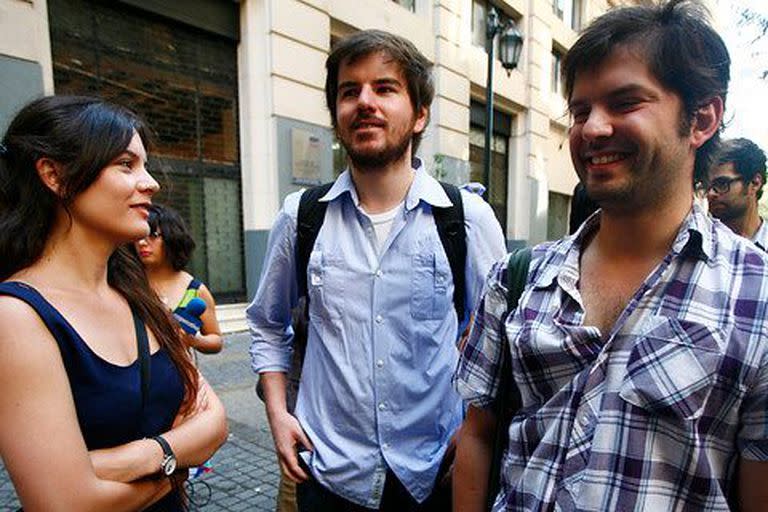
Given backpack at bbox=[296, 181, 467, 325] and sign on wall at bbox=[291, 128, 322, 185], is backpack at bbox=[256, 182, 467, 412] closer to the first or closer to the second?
backpack at bbox=[296, 181, 467, 325]

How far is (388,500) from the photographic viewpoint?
1.77 m

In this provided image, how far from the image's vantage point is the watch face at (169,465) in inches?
59.8

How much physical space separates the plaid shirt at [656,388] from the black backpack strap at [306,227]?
91 cm

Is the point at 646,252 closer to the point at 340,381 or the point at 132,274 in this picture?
the point at 340,381

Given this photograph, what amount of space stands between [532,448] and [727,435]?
434 mm

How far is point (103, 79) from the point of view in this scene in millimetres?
6332

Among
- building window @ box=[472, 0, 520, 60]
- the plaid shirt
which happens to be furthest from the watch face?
building window @ box=[472, 0, 520, 60]

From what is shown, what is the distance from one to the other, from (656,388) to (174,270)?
10.3ft

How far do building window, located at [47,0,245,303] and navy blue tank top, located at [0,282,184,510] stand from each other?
5.00 metres

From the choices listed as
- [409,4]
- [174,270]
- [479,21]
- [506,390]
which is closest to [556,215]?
[479,21]

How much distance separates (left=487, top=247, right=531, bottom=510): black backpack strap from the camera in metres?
1.41

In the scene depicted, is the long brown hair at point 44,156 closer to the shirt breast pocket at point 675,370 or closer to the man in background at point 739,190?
the shirt breast pocket at point 675,370

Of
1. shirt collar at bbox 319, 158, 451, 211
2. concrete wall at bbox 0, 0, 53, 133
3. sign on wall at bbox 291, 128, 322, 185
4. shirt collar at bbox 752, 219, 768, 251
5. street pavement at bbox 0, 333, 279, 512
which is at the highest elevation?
concrete wall at bbox 0, 0, 53, 133

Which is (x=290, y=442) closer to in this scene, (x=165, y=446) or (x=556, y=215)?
(x=165, y=446)
